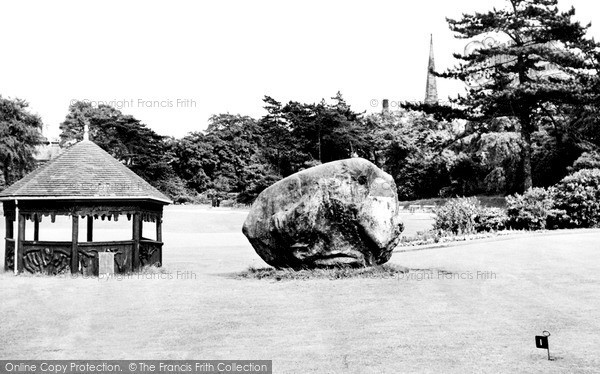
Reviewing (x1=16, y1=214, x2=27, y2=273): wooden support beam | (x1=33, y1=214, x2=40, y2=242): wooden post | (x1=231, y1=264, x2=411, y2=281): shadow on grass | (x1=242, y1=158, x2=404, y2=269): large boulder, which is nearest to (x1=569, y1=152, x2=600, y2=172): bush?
(x1=231, y1=264, x2=411, y2=281): shadow on grass

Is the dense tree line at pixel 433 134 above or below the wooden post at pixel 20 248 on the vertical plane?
above

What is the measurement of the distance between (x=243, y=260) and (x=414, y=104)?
22.1 metres

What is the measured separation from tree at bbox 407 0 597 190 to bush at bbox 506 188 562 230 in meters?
9.33

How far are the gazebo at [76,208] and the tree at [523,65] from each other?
27.5 meters

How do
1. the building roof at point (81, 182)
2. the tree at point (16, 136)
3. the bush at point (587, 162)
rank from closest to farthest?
the building roof at point (81, 182)
the bush at point (587, 162)
the tree at point (16, 136)

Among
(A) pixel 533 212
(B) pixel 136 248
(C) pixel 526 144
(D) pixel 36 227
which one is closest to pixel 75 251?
(B) pixel 136 248

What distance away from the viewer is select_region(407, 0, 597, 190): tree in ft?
133

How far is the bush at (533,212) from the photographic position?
32.3 m

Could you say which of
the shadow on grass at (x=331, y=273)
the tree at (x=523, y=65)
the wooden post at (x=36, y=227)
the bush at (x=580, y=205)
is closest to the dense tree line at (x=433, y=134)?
the tree at (x=523, y=65)

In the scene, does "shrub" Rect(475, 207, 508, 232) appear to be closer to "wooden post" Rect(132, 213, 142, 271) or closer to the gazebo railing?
"wooden post" Rect(132, 213, 142, 271)

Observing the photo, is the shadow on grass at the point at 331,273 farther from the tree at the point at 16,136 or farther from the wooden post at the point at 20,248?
the tree at the point at 16,136

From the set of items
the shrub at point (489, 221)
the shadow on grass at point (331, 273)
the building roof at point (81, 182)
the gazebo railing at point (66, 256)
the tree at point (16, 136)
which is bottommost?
the shadow on grass at point (331, 273)

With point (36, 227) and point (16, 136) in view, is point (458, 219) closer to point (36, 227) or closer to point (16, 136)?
point (36, 227)

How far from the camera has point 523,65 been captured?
1709 inches
